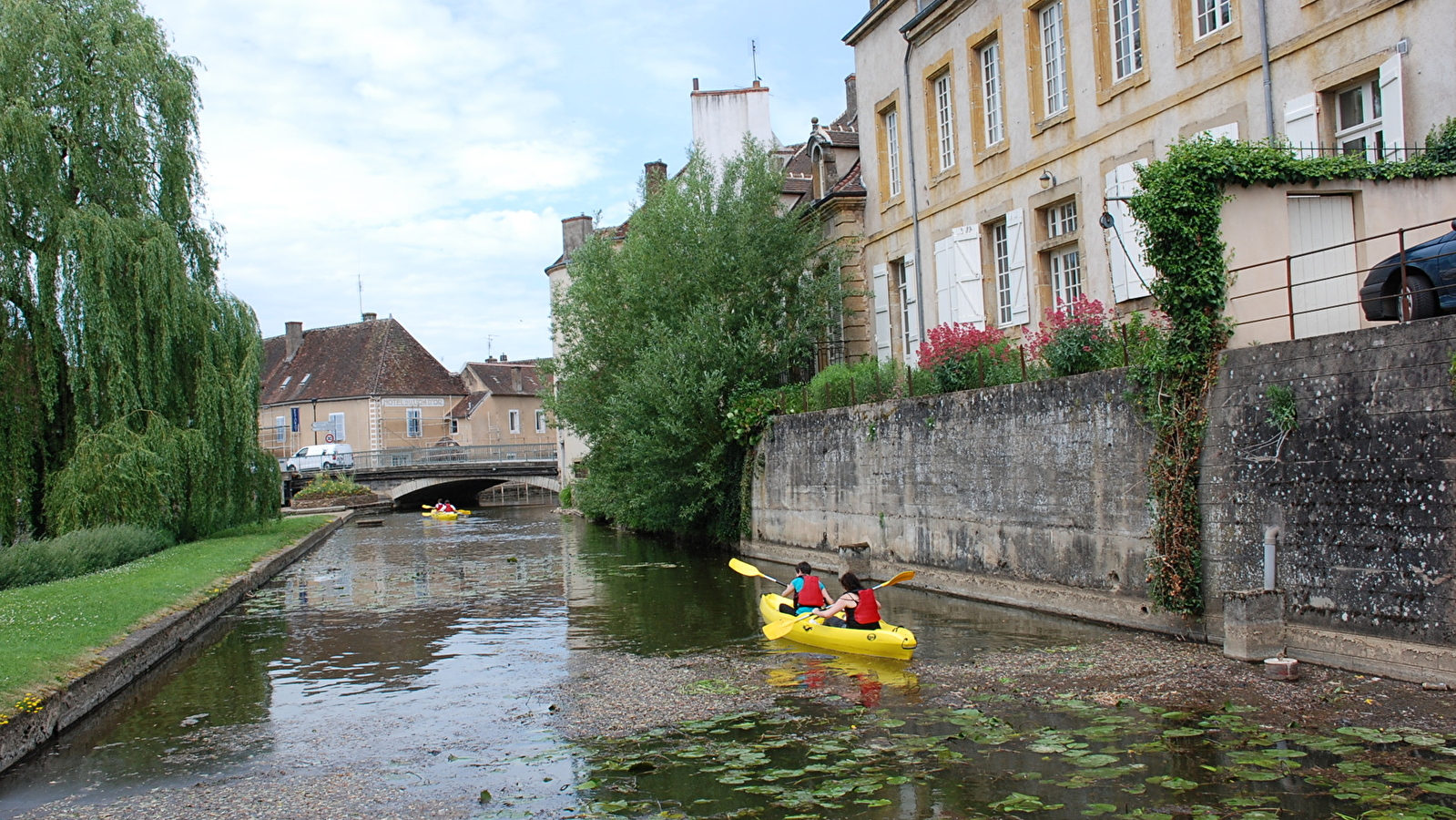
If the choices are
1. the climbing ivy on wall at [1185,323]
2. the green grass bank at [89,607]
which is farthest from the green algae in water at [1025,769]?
the green grass bank at [89,607]

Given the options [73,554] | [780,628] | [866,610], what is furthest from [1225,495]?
[73,554]

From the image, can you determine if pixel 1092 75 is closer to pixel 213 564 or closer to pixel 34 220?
pixel 213 564

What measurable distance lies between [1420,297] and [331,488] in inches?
1656

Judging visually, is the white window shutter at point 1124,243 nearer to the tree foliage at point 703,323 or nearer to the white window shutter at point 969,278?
the white window shutter at point 969,278

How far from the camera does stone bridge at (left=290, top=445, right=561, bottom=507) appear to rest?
161ft

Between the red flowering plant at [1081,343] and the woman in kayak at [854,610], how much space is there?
369cm

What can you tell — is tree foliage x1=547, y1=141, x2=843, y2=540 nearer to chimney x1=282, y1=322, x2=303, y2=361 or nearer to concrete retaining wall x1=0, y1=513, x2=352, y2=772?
concrete retaining wall x1=0, y1=513, x2=352, y2=772

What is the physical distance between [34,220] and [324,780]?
15.1m

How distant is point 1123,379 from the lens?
11789 mm

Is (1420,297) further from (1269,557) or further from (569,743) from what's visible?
(569,743)

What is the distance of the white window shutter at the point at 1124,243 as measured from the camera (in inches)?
604

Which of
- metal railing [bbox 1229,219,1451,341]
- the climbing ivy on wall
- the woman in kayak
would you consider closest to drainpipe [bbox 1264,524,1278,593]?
the climbing ivy on wall

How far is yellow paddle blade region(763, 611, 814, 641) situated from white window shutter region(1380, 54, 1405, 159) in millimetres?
7840

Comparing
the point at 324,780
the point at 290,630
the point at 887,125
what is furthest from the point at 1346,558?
the point at 887,125
